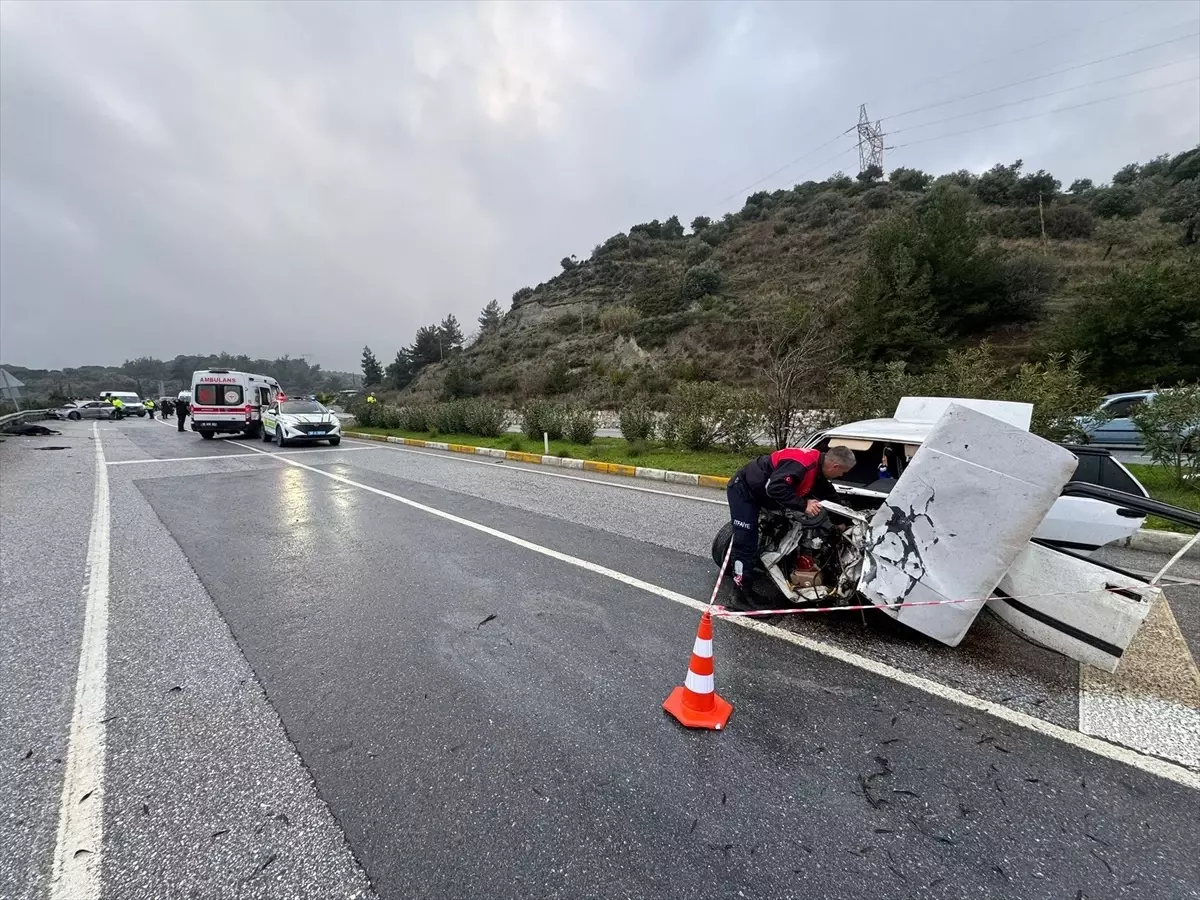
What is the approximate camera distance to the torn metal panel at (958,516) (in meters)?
2.70

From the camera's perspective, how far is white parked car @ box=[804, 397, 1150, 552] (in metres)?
3.84

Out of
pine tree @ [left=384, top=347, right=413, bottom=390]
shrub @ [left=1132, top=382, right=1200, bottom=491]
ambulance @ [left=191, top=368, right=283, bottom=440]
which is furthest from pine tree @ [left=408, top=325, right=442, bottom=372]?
shrub @ [left=1132, top=382, right=1200, bottom=491]

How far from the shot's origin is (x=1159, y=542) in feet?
17.5

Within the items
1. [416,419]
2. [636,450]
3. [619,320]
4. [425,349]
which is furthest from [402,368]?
[636,450]

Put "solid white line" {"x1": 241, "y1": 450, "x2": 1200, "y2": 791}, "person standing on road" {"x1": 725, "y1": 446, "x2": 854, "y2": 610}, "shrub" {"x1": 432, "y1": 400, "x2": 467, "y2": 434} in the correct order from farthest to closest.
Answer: "shrub" {"x1": 432, "y1": 400, "x2": 467, "y2": 434}, "person standing on road" {"x1": 725, "y1": 446, "x2": 854, "y2": 610}, "solid white line" {"x1": 241, "y1": 450, "x2": 1200, "y2": 791}

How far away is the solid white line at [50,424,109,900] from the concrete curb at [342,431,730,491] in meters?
6.69

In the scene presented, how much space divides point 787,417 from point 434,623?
930cm

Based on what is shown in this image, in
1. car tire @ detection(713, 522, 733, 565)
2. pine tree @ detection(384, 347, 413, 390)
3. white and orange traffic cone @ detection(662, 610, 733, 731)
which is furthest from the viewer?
pine tree @ detection(384, 347, 413, 390)

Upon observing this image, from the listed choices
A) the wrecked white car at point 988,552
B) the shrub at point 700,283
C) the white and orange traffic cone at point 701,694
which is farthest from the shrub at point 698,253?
the white and orange traffic cone at point 701,694

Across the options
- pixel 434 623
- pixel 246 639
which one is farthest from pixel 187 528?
pixel 434 623

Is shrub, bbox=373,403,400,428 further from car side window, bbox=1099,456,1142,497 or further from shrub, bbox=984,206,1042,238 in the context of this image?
shrub, bbox=984,206,1042,238

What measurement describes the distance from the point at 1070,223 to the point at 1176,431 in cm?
4048

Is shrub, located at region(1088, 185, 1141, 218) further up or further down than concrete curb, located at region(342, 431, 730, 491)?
further up

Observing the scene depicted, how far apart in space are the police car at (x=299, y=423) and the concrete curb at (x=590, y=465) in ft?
8.64
